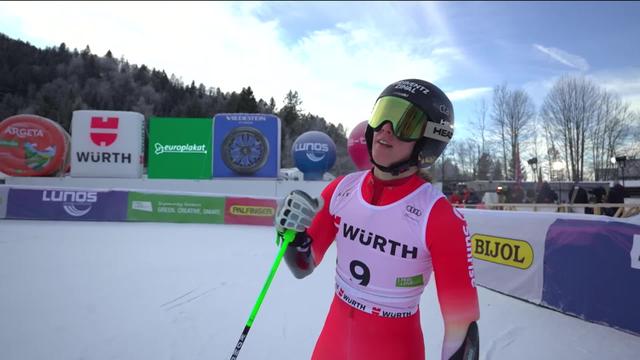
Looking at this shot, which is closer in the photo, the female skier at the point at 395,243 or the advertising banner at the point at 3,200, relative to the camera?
the female skier at the point at 395,243

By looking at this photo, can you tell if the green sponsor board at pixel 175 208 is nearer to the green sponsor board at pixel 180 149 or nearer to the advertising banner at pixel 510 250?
the green sponsor board at pixel 180 149

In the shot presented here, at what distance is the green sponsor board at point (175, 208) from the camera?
13234 millimetres

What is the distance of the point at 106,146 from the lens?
54.1 ft

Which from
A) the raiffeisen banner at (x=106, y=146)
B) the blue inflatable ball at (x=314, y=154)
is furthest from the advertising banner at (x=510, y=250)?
the raiffeisen banner at (x=106, y=146)

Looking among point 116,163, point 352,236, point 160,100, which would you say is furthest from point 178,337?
point 160,100

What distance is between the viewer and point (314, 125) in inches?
3088

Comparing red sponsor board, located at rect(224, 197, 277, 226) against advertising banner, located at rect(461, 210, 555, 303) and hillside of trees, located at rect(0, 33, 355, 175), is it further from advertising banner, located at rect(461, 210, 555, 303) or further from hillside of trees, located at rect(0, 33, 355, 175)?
hillside of trees, located at rect(0, 33, 355, 175)

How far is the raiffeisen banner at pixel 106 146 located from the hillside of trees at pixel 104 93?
38621 millimetres

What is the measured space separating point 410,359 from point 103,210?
542 inches

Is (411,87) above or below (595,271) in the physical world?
above

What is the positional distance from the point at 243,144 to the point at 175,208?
459 cm

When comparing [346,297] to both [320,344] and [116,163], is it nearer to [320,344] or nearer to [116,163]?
[320,344]

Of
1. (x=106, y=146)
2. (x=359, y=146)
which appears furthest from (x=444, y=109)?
(x=106, y=146)

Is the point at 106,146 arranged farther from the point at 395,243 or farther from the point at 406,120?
the point at 395,243
